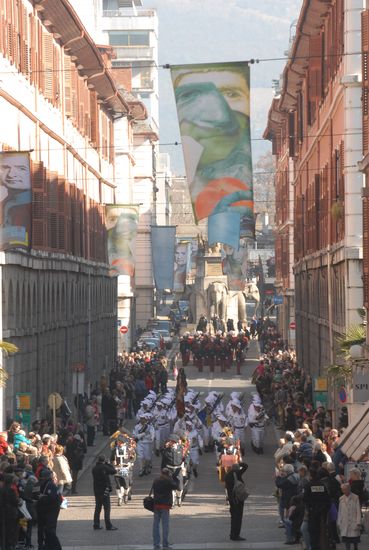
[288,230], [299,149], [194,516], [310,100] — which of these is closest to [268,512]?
[194,516]

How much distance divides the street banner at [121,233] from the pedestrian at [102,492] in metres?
33.1

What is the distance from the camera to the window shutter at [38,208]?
1959 inches

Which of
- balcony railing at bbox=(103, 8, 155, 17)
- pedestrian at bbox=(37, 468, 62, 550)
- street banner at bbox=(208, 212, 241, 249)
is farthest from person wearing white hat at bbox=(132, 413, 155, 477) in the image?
balcony railing at bbox=(103, 8, 155, 17)

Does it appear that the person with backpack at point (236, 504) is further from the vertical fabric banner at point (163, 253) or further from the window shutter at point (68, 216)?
the vertical fabric banner at point (163, 253)

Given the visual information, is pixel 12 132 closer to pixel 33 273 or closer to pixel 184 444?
pixel 33 273

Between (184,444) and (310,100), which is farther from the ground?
(310,100)

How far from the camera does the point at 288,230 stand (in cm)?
8712

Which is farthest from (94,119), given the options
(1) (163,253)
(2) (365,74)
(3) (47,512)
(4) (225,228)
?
(3) (47,512)

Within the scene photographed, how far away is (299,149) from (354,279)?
2572cm

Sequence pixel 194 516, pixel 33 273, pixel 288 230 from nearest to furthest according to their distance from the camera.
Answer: pixel 194 516, pixel 33 273, pixel 288 230

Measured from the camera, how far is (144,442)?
1585 inches

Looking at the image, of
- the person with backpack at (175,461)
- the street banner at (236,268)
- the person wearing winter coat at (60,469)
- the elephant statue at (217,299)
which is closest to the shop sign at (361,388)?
the person with backpack at (175,461)

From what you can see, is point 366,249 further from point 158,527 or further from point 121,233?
point 121,233

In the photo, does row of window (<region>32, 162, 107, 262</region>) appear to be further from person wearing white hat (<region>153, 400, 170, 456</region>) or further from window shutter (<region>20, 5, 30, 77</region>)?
person wearing white hat (<region>153, 400, 170, 456</region>)
